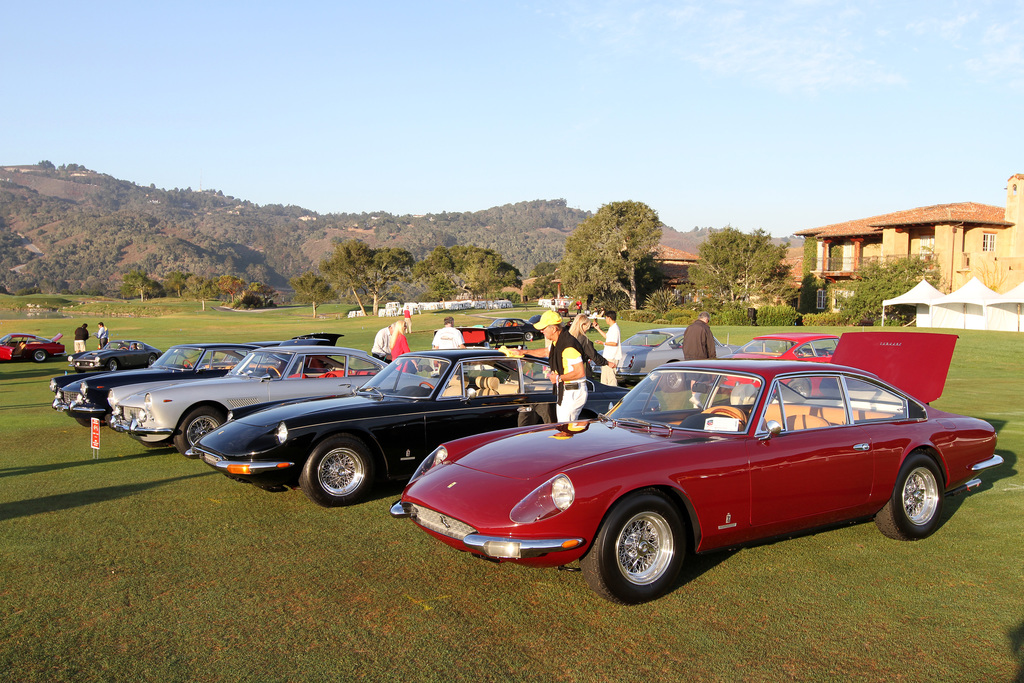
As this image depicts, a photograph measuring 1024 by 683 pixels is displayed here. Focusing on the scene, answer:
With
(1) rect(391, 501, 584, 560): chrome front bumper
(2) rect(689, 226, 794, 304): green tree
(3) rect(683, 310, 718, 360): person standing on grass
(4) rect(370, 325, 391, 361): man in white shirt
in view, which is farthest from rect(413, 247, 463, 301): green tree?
(1) rect(391, 501, 584, 560): chrome front bumper

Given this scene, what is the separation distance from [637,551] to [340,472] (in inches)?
132

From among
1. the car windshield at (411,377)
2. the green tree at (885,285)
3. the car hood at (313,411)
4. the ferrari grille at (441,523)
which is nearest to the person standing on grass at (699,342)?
the car windshield at (411,377)

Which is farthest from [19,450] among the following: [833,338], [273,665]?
[833,338]

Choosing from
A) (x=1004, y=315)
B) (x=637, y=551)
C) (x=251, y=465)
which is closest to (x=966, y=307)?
(x=1004, y=315)

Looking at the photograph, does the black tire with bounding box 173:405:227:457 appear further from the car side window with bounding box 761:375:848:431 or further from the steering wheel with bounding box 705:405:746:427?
the car side window with bounding box 761:375:848:431

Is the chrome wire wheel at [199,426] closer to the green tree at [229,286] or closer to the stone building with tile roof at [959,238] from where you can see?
the stone building with tile roof at [959,238]

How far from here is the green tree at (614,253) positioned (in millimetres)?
65875

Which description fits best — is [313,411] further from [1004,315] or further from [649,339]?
[1004,315]

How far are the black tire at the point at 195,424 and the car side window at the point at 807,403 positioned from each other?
6.80 meters

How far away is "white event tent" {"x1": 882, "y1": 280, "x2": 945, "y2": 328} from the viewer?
4131 centimetres

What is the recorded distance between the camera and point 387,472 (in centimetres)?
687

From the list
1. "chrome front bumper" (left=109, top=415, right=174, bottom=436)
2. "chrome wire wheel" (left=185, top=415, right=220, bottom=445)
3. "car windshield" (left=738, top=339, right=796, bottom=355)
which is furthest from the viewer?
"car windshield" (left=738, top=339, right=796, bottom=355)

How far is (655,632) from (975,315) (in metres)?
45.1

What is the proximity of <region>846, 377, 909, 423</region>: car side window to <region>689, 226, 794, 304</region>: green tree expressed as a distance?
51127 mm
